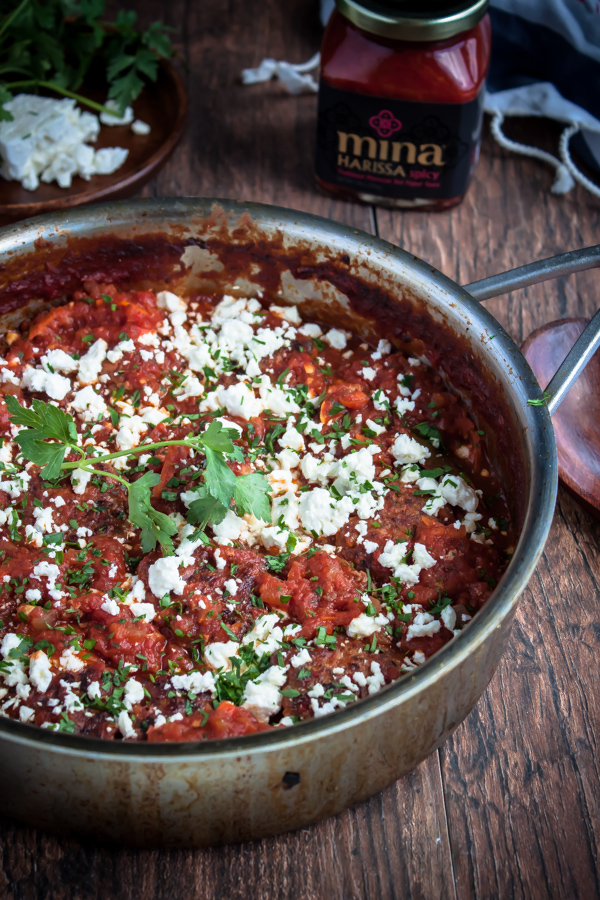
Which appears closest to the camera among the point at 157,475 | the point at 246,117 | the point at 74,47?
the point at 157,475

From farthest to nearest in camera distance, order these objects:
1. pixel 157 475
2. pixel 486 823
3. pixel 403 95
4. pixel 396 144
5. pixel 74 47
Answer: pixel 74 47
pixel 396 144
pixel 403 95
pixel 157 475
pixel 486 823

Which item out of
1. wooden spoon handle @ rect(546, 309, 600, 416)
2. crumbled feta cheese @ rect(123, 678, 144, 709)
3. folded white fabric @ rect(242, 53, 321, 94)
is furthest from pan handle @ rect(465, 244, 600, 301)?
folded white fabric @ rect(242, 53, 321, 94)

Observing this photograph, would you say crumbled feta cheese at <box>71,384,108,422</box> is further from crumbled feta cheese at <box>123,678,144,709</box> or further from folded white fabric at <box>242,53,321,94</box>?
folded white fabric at <box>242,53,321,94</box>

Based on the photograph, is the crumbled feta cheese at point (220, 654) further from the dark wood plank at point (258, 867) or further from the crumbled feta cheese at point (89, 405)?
the crumbled feta cheese at point (89, 405)

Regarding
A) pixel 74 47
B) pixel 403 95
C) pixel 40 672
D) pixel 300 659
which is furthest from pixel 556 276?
pixel 74 47

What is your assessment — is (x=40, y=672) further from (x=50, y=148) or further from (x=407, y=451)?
(x=50, y=148)

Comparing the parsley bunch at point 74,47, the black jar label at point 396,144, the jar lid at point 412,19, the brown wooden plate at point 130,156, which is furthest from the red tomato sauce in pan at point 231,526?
the parsley bunch at point 74,47
